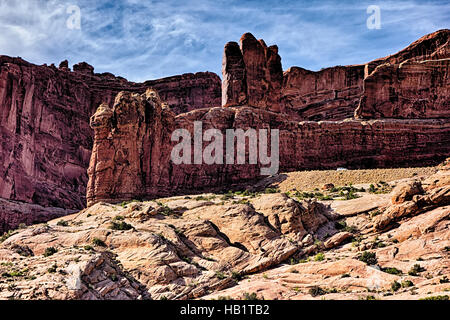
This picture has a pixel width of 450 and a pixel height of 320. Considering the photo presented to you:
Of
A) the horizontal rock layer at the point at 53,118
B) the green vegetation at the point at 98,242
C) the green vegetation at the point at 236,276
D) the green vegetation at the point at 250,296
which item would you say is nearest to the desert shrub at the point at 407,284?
the green vegetation at the point at 250,296

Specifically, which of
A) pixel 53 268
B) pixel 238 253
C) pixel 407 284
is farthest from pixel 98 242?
pixel 407 284

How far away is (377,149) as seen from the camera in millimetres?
60562

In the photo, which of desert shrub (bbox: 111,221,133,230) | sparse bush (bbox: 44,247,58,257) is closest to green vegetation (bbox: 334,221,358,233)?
desert shrub (bbox: 111,221,133,230)

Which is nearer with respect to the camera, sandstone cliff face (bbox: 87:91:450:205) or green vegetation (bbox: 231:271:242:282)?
green vegetation (bbox: 231:271:242:282)

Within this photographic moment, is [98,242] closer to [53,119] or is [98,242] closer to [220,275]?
[220,275]

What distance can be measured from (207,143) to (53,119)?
38.1 metres

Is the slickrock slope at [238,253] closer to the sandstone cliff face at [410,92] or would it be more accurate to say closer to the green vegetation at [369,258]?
the green vegetation at [369,258]

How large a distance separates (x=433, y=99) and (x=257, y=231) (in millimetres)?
33039

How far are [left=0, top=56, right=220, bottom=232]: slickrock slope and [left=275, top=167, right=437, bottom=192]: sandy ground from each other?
37.4 m

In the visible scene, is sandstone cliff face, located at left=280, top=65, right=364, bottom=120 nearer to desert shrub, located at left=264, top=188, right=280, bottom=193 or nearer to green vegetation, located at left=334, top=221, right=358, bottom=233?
desert shrub, located at left=264, top=188, right=280, bottom=193

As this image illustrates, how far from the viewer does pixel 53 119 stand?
3533 inches

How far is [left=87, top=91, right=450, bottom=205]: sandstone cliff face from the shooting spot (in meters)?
54.8
